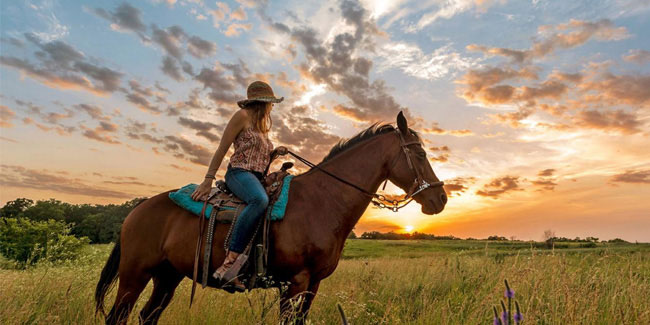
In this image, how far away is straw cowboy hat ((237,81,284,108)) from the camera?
204 inches

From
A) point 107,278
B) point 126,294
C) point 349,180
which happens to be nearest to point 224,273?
point 126,294

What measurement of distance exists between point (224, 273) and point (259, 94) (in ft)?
7.92

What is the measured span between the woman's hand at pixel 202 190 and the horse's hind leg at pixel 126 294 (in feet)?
4.31

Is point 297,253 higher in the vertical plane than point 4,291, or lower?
higher

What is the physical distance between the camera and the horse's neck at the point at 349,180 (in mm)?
4984

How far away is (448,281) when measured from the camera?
29.1 feet

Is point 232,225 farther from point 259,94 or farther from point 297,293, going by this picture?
point 259,94

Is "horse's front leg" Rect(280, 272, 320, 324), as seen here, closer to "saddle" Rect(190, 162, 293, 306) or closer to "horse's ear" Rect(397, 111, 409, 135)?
"saddle" Rect(190, 162, 293, 306)

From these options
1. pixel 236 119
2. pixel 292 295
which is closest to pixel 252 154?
pixel 236 119

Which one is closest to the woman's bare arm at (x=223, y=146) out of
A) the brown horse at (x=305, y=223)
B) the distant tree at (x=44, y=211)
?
the brown horse at (x=305, y=223)

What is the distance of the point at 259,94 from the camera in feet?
17.2

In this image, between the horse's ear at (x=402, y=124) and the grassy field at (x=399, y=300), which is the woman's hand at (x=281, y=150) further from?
the grassy field at (x=399, y=300)

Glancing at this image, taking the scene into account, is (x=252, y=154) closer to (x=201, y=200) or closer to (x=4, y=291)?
(x=201, y=200)

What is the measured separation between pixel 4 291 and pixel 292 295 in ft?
19.6
